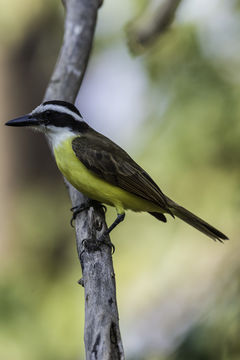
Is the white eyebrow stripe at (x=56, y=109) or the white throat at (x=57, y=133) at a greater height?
the white eyebrow stripe at (x=56, y=109)

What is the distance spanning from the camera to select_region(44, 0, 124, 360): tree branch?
260 centimetres

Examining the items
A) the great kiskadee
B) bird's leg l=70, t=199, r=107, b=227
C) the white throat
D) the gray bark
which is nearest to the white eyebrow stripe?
the great kiskadee

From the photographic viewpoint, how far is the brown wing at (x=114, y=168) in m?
4.34

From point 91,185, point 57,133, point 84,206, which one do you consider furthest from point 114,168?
point 57,133

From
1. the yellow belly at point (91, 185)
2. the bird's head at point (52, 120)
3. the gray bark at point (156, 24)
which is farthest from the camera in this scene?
the gray bark at point (156, 24)

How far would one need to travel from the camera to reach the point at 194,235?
6.65m

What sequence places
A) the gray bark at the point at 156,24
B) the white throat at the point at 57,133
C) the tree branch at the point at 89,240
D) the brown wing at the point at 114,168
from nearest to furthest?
the tree branch at the point at 89,240
the brown wing at the point at 114,168
the white throat at the point at 57,133
the gray bark at the point at 156,24

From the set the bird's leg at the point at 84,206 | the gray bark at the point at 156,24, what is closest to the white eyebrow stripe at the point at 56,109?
the bird's leg at the point at 84,206

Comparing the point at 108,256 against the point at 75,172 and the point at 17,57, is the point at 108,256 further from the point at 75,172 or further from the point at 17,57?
the point at 17,57

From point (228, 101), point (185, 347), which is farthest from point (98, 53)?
point (185, 347)

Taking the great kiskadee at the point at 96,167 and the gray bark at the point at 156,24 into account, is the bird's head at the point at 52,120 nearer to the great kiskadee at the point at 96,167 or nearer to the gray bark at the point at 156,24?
the great kiskadee at the point at 96,167

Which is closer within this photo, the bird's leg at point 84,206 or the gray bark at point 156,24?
the bird's leg at point 84,206

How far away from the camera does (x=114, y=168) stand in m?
4.43

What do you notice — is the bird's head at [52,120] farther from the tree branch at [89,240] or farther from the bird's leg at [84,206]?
the bird's leg at [84,206]
